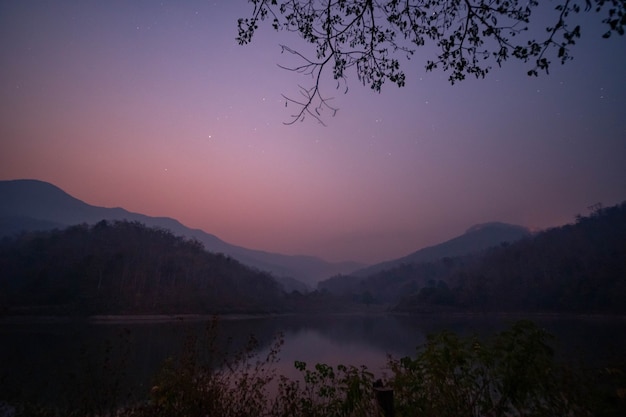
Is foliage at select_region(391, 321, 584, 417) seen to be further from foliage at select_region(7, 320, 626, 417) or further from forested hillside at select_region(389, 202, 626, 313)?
forested hillside at select_region(389, 202, 626, 313)

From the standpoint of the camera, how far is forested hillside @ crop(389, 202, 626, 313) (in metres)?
83.8

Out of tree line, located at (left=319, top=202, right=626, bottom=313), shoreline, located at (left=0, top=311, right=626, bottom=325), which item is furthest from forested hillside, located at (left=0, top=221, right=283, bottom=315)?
tree line, located at (left=319, top=202, right=626, bottom=313)

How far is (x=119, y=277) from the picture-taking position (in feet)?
266

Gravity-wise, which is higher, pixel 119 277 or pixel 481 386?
pixel 119 277

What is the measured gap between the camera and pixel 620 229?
11188cm

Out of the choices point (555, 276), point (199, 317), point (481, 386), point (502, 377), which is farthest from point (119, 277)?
point (555, 276)

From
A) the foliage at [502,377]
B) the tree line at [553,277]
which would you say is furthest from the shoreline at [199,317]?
the foliage at [502,377]

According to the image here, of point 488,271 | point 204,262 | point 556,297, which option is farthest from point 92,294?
point 488,271

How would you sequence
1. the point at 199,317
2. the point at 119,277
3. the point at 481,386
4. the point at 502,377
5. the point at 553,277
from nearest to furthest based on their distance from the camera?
the point at 502,377 < the point at 481,386 < the point at 199,317 < the point at 119,277 < the point at 553,277

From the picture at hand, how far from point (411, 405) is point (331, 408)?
1259 millimetres

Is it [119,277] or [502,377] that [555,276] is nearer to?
[119,277]

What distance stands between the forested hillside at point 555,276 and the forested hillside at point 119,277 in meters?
55.0

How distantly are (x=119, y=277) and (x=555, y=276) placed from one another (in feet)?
370

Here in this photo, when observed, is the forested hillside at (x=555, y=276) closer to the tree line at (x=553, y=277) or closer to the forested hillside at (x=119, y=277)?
the tree line at (x=553, y=277)
